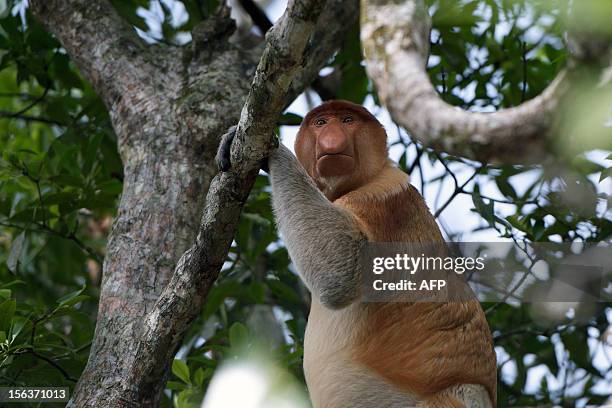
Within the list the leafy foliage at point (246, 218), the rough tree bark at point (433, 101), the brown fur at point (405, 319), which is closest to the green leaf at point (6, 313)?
the leafy foliage at point (246, 218)

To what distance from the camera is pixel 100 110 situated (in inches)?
207

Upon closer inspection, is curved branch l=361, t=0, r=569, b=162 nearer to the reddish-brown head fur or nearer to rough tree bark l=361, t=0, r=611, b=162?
rough tree bark l=361, t=0, r=611, b=162

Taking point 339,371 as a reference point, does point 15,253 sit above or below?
above

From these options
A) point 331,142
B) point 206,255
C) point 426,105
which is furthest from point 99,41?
point 426,105

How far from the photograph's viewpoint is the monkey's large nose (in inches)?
156

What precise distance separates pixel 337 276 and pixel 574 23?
7.33 feet

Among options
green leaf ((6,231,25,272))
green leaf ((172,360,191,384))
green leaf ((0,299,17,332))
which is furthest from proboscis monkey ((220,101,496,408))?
green leaf ((6,231,25,272))

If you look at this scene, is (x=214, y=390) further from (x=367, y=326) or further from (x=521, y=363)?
(x=521, y=363)

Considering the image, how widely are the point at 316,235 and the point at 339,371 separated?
1.97 feet

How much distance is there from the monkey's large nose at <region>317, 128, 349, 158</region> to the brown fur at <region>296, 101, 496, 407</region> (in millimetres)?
129

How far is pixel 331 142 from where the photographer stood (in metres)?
3.98

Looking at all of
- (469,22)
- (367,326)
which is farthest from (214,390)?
(469,22)

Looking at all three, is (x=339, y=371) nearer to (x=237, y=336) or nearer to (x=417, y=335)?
(x=417, y=335)

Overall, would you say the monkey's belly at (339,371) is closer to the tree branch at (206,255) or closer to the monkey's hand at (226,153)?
the tree branch at (206,255)
